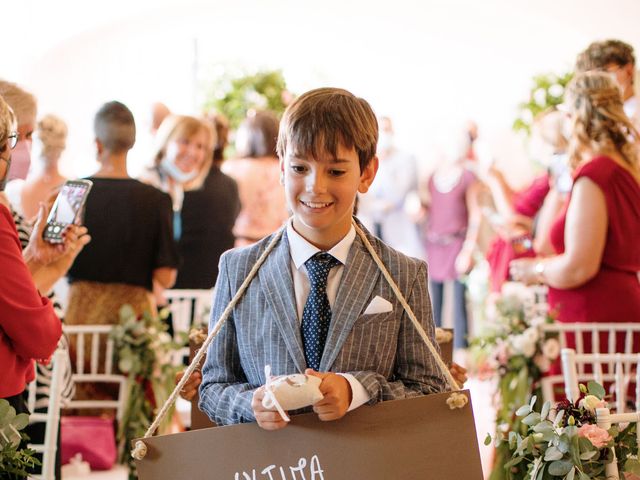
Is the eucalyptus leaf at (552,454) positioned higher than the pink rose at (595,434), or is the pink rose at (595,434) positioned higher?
the pink rose at (595,434)

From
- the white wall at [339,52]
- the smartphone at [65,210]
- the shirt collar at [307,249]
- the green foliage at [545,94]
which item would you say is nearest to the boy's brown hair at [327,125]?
the shirt collar at [307,249]

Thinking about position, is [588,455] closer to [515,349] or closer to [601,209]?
[601,209]

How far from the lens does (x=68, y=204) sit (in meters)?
2.41

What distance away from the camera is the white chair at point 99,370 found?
3.20m

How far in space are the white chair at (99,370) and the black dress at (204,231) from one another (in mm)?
1133

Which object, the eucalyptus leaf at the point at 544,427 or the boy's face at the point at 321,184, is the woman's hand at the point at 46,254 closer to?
the boy's face at the point at 321,184

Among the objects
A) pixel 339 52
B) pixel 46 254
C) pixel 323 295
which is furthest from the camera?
pixel 339 52

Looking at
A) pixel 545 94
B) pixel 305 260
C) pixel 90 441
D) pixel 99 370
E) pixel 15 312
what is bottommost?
pixel 90 441

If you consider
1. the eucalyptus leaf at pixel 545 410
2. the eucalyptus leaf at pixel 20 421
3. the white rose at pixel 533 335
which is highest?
the eucalyptus leaf at pixel 545 410

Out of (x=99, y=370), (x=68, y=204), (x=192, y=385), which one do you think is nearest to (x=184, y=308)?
(x=99, y=370)

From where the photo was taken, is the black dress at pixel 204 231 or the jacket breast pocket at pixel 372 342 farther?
the black dress at pixel 204 231

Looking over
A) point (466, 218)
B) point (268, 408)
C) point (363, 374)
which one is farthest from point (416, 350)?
point (466, 218)

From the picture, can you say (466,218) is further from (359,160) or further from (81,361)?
(359,160)

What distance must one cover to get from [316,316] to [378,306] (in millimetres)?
107
